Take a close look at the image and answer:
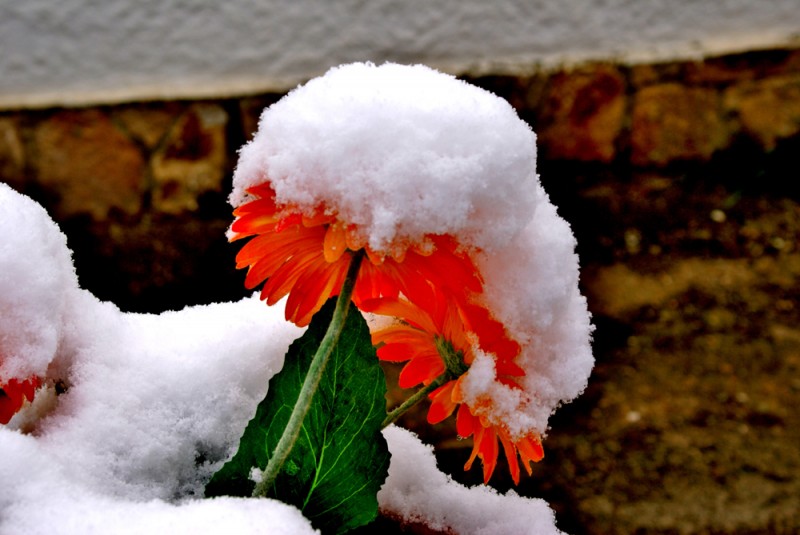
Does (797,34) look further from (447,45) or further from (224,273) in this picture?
(224,273)

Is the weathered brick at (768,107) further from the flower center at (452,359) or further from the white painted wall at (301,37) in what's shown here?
the flower center at (452,359)

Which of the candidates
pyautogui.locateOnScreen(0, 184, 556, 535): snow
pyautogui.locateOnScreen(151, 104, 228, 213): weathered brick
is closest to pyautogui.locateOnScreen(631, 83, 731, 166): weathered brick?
pyautogui.locateOnScreen(151, 104, 228, 213): weathered brick

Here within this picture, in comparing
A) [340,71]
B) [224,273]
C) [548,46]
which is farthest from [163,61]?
[340,71]

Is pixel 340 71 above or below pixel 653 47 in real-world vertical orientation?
above

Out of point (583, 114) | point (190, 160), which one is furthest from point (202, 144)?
point (583, 114)

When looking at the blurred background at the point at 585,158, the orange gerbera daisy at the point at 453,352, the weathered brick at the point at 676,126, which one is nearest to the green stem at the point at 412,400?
the orange gerbera daisy at the point at 453,352

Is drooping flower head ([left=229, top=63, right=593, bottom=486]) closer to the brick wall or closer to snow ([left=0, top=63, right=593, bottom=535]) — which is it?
snow ([left=0, top=63, right=593, bottom=535])

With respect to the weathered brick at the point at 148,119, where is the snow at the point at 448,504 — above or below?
above
